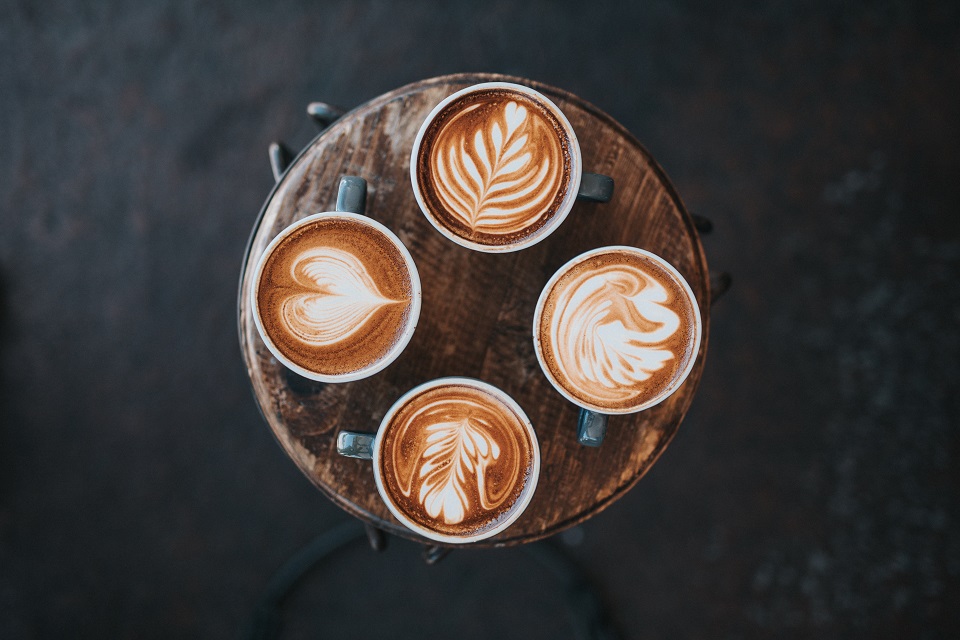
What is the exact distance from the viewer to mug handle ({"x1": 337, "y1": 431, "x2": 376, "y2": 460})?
1130 millimetres

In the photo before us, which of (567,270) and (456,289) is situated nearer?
(567,270)

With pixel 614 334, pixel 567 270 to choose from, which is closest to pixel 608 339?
pixel 614 334

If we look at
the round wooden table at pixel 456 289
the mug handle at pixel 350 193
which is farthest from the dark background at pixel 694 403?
the mug handle at pixel 350 193

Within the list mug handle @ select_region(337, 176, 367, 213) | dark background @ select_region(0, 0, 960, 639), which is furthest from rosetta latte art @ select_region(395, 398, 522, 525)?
dark background @ select_region(0, 0, 960, 639)

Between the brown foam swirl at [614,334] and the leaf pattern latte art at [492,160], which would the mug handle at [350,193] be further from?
the brown foam swirl at [614,334]

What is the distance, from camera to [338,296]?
1.12 metres

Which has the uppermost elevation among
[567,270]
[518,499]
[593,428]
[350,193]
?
[350,193]

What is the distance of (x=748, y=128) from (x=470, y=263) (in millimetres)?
1446

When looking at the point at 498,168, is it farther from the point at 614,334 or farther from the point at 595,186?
the point at 614,334

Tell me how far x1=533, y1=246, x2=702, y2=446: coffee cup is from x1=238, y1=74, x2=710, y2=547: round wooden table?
16 cm

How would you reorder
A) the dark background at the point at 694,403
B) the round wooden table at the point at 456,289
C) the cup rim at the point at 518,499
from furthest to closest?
the dark background at the point at 694,403
the round wooden table at the point at 456,289
the cup rim at the point at 518,499

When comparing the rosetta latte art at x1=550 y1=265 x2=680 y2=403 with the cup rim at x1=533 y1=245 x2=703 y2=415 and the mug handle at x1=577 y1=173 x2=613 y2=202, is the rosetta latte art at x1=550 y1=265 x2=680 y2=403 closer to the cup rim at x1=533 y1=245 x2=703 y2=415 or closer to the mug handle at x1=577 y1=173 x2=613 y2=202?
the cup rim at x1=533 y1=245 x2=703 y2=415

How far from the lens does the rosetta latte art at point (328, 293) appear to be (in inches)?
43.8

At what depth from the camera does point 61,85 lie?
2.24 meters
